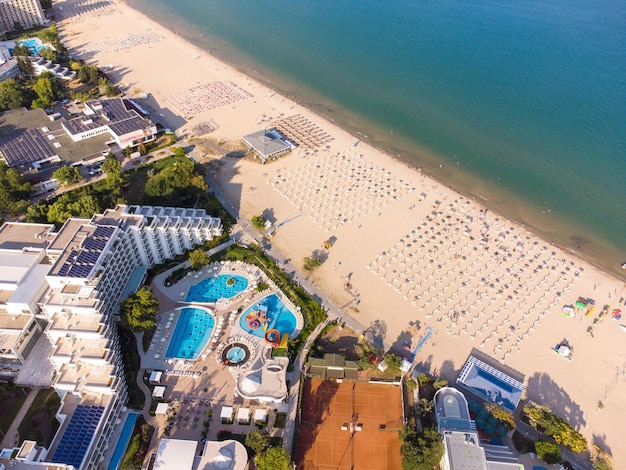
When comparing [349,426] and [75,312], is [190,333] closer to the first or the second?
[75,312]

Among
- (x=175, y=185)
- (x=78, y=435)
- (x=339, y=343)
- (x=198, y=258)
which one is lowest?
(x=339, y=343)

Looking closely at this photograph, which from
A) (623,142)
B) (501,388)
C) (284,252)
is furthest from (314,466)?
(623,142)

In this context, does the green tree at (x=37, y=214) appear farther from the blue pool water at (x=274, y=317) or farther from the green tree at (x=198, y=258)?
the blue pool water at (x=274, y=317)

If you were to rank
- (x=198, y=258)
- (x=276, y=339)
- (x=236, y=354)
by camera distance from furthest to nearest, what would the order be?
(x=198, y=258) → (x=276, y=339) → (x=236, y=354)

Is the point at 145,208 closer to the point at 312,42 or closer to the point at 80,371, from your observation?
the point at 80,371

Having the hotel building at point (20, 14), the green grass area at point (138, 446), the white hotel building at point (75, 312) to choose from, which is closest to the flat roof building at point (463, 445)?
the green grass area at point (138, 446)

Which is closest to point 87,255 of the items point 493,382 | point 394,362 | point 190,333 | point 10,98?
point 190,333

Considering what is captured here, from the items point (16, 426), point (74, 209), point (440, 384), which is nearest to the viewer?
point (16, 426)
